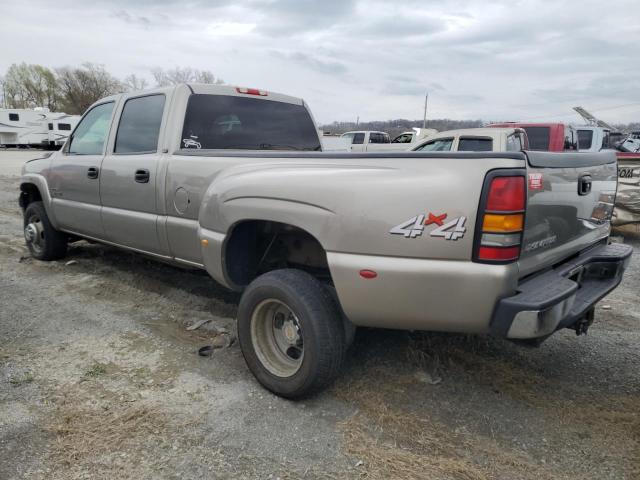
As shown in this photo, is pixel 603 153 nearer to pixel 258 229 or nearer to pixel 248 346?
pixel 258 229

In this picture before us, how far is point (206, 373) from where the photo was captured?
3.15 metres

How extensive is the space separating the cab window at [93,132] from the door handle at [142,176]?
0.92 metres

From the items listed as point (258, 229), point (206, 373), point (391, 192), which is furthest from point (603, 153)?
Result: point (206, 373)

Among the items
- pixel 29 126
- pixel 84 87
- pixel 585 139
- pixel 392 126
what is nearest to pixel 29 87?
pixel 84 87

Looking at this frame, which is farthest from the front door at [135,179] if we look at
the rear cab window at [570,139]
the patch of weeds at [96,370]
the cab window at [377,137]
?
the cab window at [377,137]

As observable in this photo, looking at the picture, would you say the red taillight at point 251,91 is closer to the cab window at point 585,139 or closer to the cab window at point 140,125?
the cab window at point 140,125

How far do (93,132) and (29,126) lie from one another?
38.1 metres

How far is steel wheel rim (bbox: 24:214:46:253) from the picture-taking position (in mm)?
5617

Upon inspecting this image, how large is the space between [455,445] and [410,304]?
775mm

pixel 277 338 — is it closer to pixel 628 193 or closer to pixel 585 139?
pixel 628 193

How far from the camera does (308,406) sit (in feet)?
9.16

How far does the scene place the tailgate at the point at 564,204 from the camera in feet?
7.49

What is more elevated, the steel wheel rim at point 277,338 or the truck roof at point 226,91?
the truck roof at point 226,91

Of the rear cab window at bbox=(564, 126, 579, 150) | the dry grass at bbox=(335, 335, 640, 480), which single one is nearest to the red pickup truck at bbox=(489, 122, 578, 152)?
the rear cab window at bbox=(564, 126, 579, 150)
